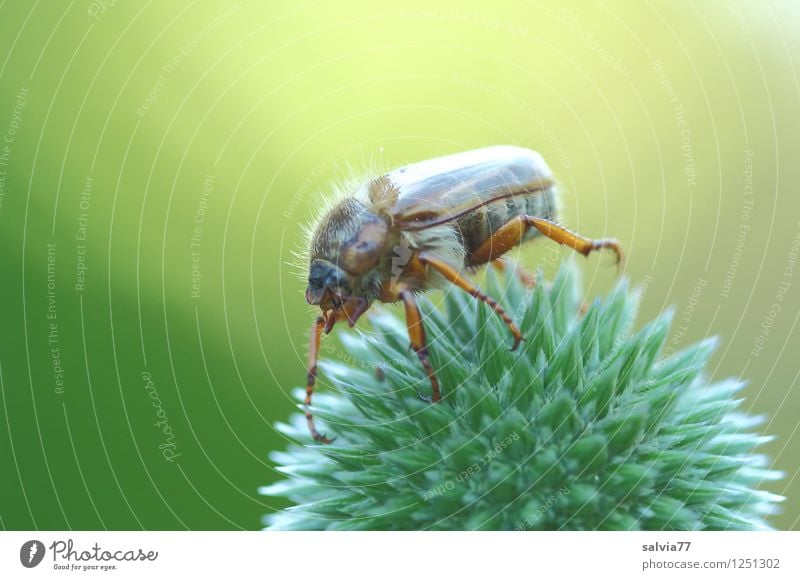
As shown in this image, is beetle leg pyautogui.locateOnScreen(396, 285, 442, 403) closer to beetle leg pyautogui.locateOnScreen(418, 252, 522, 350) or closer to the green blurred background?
beetle leg pyautogui.locateOnScreen(418, 252, 522, 350)

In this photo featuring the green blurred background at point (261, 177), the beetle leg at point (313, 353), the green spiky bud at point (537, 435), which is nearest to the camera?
the green spiky bud at point (537, 435)

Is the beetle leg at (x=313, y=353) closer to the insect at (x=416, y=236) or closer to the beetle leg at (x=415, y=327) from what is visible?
the insect at (x=416, y=236)

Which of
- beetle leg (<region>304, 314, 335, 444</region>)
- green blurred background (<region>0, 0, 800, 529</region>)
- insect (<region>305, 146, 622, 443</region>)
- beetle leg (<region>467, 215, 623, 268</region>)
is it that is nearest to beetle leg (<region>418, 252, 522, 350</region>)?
insect (<region>305, 146, 622, 443</region>)

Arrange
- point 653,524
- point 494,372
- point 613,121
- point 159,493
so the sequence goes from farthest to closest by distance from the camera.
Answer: point 613,121, point 159,493, point 494,372, point 653,524

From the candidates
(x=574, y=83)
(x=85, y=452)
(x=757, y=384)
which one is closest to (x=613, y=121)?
(x=574, y=83)

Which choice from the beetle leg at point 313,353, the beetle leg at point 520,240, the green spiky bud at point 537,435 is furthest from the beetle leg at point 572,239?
the beetle leg at point 313,353

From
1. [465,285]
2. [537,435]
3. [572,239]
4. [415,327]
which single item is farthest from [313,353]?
[572,239]
